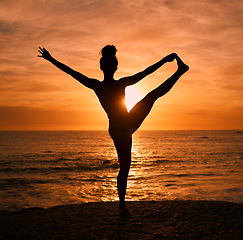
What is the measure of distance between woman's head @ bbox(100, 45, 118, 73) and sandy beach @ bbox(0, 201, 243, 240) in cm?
274

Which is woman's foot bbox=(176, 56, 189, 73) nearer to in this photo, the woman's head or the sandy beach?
the woman's head

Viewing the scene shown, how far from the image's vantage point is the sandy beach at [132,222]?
4.16m

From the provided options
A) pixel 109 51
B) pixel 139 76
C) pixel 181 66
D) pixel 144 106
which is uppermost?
pixel 109 51

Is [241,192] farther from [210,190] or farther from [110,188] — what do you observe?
[110,188]

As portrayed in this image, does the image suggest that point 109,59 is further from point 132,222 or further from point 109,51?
point 132,222

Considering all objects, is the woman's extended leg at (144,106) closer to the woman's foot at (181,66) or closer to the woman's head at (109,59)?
the woman's foot at (181,66)

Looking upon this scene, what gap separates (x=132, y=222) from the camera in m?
4.76

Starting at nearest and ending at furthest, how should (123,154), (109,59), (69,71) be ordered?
(69,71) < (109,59) < (123,154)

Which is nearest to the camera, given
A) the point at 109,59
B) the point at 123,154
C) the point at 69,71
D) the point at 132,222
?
the point at 69,71

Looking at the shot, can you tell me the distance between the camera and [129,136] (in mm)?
4559

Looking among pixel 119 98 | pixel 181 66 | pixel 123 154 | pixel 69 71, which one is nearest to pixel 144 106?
pixel 119 98

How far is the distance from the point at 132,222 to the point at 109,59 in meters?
2.95

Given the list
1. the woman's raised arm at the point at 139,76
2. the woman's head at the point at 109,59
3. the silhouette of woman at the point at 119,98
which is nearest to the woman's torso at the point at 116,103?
the silhouette of woman at the point at 119,98

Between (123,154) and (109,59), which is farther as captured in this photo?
(123,154)
